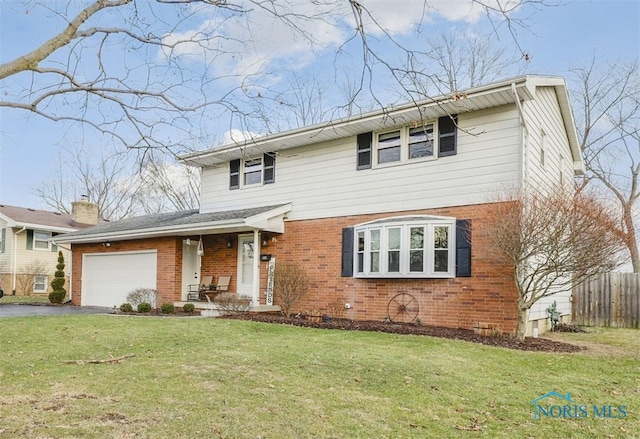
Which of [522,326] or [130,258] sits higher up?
[130,258]

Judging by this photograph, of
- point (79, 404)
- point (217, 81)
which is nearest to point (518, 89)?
point (217, 81)

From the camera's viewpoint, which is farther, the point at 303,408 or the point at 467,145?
the point at 467,145

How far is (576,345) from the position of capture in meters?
9.90

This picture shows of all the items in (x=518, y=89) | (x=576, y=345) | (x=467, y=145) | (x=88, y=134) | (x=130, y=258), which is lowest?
(x=576, y=345)

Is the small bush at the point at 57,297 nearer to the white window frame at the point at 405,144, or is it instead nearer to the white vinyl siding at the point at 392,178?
the white vinyl siding at the point at 392,178

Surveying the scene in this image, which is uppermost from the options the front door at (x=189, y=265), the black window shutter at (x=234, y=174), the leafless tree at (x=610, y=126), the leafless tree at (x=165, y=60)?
the leafless tree at (x=610, y=126)

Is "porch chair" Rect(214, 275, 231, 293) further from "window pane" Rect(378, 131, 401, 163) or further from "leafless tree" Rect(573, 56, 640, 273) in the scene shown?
"leafless tree" Rect(573, 56, 640, 273)

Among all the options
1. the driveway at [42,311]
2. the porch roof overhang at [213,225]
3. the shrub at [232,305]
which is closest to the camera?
the shrub at [232,305]

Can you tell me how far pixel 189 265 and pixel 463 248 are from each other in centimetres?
900

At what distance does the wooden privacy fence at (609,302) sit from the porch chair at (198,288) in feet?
37.0

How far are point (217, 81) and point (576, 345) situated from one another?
8.69m

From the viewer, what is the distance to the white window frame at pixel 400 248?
37.2 ft

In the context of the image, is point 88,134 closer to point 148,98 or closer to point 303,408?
point 148,98
